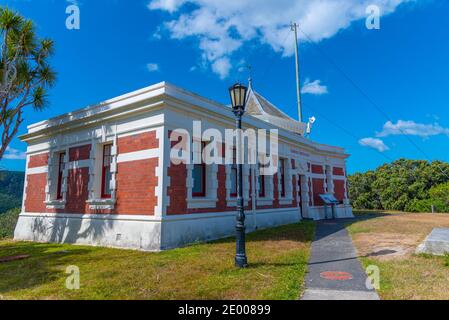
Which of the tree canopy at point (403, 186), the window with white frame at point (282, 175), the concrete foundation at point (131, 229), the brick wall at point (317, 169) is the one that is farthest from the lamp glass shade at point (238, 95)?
the tree canopy at point (403, 186)

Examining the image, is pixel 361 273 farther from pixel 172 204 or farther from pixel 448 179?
pixel 448 179

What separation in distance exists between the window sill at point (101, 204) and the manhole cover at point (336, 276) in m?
7.19

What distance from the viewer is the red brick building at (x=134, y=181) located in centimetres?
912

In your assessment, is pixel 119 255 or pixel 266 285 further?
pixel 119 255

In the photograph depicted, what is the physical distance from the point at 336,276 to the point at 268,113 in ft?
50.5

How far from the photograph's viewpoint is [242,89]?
6586mm

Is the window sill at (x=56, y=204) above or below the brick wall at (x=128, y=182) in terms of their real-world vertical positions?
below

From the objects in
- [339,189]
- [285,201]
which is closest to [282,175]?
[285,201]

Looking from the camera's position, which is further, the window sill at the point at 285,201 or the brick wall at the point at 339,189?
the brick wall at the point at 339,189

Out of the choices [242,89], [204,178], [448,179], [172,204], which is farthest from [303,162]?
[448,179]

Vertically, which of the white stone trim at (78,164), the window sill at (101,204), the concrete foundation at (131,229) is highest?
the white stone trim at (78,164)

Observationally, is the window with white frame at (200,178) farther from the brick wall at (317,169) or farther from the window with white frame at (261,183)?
the brick wall at (317,169)

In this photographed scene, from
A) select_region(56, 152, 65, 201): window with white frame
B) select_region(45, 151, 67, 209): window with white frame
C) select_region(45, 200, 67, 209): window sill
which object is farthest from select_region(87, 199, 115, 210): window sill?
select_region(56, 152, 65, 201): window with white frame
